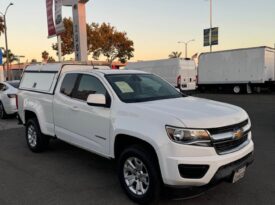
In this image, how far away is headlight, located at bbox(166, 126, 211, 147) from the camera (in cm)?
361

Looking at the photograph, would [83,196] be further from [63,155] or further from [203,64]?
[203,64]

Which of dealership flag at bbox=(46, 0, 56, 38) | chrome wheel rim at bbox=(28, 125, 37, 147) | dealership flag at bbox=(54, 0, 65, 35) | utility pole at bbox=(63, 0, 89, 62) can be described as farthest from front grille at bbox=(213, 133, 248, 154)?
dealership flag at bbox=(46, 0, 56, 38)

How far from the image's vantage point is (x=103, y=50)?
146 feet

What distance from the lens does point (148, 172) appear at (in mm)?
3857

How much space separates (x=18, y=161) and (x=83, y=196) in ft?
7.92

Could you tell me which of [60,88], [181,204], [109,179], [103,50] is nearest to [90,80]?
[60,88]

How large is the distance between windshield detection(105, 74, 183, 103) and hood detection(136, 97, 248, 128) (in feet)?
1.11

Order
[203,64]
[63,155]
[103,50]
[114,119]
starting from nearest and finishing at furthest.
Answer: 1. [114,119]
2. [63,155]
3. [203,64]
4. [103,50]

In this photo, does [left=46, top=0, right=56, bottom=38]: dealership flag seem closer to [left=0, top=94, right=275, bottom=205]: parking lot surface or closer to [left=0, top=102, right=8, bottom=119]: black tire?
[left=0, top=102, right=8, bottom=119]: black tire

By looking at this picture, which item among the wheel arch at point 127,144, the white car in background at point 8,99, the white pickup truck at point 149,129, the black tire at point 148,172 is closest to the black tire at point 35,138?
the white pickup truck at point 149,129

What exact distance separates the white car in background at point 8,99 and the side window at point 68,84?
632 cm

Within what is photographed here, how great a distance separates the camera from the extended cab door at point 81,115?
4672 millimetres

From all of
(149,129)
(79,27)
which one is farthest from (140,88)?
(79,27)

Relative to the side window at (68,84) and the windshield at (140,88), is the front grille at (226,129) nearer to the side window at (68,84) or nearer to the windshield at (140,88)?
the windshield at (140,88)
